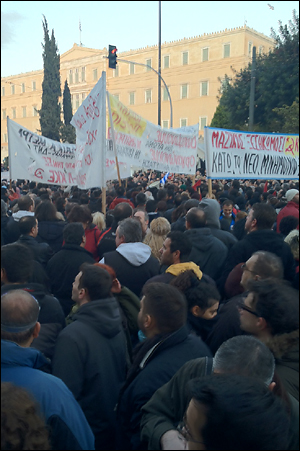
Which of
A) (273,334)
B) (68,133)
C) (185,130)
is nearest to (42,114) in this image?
(68,133)

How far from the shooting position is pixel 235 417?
1.15 m

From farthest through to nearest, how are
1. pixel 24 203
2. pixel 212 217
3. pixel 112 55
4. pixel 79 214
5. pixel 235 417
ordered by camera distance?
pixel 112 55
pixel 24 203
pixel 212 217
pixel 79 214
pixel 235 417

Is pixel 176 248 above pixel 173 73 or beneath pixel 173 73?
beneath

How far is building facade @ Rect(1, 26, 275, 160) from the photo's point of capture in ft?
144

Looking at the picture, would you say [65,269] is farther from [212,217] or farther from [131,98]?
[131,98]

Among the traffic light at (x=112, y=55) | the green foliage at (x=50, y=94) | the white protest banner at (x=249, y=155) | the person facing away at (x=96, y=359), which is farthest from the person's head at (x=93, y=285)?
the green foliage at (x=50, y=94)

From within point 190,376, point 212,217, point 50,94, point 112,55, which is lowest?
point 190,376

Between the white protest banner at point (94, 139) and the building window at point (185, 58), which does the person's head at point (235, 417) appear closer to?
the white protest banner at point (94, 139)

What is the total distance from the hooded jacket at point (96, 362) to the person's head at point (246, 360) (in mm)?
727

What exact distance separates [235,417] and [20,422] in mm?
589

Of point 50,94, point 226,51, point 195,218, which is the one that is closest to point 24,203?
point 195,218

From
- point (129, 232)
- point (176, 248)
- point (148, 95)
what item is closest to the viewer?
point (176, 248)

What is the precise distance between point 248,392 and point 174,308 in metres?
0.97

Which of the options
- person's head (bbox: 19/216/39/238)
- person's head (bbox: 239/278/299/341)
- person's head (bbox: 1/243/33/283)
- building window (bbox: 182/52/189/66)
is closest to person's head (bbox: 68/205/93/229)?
person's head (bbox: 19/216/39/238)
